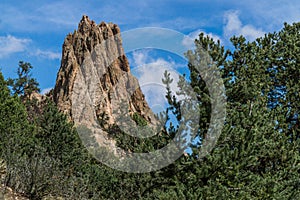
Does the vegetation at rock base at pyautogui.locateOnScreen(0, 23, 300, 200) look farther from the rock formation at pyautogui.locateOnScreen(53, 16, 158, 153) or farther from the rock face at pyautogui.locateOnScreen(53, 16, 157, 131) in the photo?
the rock face at pyautogui.locateOnScreen(53, 16, 157, 131)

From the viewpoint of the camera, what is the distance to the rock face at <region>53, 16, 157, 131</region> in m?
77.2

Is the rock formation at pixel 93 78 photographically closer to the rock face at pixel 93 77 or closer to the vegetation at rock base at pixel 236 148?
the rock face at pixel 93 77

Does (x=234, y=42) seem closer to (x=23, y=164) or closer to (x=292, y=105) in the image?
(x=292, y=105)

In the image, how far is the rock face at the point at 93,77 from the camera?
77250mm

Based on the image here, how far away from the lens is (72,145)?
26672 millimetres

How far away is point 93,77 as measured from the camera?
81.7 meters

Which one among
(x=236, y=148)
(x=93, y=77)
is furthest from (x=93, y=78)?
(x=236, y=148)

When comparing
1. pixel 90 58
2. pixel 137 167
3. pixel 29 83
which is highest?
pixel 90 58

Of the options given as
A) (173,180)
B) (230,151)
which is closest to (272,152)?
(230,151)

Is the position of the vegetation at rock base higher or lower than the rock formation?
lower

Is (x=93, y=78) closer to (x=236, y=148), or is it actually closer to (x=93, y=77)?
(x=93, y=77)

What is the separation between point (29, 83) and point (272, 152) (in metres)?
56.9

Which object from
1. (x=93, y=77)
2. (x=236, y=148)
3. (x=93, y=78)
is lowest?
(x=236, y=148)

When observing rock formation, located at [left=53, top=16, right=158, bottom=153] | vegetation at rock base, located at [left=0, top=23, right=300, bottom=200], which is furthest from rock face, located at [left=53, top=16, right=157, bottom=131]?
vegetation at rock base, located at [left=0, top=23, right=300, bottom=200]
